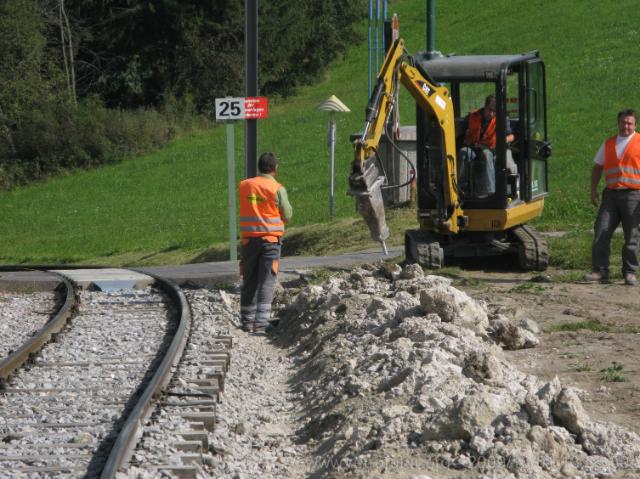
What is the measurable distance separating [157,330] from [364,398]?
479cm

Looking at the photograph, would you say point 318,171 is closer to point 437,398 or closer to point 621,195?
Answer: point 621,195

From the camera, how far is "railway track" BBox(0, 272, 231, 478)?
7.63 metres

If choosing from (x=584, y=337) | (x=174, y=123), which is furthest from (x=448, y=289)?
(x=174, y=123)

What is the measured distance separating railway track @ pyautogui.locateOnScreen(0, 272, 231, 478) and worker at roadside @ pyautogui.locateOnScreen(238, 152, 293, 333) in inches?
32.2

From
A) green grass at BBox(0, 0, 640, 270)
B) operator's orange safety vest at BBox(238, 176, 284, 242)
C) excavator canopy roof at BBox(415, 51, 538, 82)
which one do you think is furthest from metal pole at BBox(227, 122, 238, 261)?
operator's orange safety vest at BBox(238, 176, 284, 242)

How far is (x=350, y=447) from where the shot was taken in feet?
25.5

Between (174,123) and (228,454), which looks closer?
(228,454)

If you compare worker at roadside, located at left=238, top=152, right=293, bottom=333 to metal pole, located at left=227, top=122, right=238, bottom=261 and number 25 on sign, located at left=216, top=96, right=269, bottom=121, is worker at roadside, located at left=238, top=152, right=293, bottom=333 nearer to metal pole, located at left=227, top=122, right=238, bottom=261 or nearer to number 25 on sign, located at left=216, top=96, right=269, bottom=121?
number 25 on sign, located at left=216, top=96, right=269, bottom=121

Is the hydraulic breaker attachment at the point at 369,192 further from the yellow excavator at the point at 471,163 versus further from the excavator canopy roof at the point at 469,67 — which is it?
the excavator canopy roof at the point at 469,67

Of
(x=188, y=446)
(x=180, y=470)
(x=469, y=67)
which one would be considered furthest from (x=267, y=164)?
(x=180, y=470)

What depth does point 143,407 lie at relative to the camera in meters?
8.64

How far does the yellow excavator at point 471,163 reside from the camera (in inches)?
617

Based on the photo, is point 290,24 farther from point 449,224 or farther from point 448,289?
point 448,289

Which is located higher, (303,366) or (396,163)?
(396,163)
